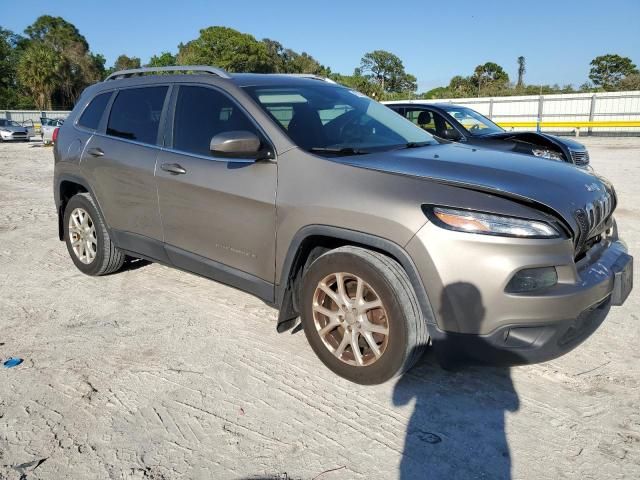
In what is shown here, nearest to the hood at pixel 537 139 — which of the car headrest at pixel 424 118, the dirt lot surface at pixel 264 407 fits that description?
the car headrest at pixel 424 118

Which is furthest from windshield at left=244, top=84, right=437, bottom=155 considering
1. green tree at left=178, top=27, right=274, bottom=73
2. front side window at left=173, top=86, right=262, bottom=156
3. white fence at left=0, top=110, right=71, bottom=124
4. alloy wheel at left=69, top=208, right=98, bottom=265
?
green tree at left=178, top=27, right=274, bottom=73

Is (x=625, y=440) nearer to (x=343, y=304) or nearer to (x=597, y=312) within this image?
(x=597, y=312)

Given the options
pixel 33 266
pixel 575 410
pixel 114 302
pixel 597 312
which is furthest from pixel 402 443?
pixel 33 266

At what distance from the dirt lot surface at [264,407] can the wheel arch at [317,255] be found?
38cm

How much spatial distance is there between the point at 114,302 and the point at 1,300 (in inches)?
39.2

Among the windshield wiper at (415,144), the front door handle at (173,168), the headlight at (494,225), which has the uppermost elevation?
the windshield wiper at (415,144)

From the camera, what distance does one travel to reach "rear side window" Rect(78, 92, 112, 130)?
4.66 metres

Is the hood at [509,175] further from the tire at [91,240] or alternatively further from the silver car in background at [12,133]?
the silver car in background at [12,133]

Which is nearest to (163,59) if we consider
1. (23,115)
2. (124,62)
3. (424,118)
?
(124,62)

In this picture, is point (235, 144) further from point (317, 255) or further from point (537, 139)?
point (537, 139)

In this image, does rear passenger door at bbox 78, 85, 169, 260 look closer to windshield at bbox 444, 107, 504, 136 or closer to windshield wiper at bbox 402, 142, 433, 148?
windshield wiper at bbox 402, 142, 433, 148

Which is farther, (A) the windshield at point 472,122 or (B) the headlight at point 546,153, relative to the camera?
(A) the windshield at point 472,122

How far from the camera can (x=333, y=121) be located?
3.60m

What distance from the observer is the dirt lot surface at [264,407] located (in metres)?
2.35
